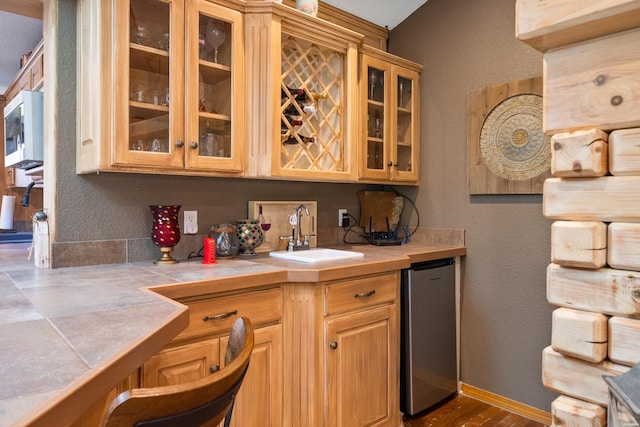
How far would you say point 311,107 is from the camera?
2.36 metres

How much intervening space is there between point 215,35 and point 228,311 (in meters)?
1.29

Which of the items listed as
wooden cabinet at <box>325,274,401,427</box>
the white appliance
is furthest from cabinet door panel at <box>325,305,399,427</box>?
the white appliance

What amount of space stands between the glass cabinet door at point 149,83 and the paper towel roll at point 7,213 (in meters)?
3.32

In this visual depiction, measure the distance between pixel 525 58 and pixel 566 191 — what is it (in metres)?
1.73

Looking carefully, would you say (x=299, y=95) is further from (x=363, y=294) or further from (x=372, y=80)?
(x=363, y=294)

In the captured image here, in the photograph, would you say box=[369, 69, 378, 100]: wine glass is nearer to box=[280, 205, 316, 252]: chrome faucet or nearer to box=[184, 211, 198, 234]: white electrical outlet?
box=[280, 205, 316, 252]: chrome faucet

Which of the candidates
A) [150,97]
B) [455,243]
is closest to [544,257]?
[455,243]

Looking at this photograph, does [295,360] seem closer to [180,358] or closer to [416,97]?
[180,358]

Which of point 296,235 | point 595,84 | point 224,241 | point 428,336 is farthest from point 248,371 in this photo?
point 595,84

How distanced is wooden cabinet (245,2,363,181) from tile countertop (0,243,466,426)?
0.56 metres

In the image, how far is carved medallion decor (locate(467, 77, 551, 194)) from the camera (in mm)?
2383

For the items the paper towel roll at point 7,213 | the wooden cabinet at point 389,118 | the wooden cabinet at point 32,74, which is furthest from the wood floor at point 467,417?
the paper towel roll at point 7,213

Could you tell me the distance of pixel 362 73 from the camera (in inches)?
102

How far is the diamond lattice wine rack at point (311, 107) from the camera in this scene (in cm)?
226
